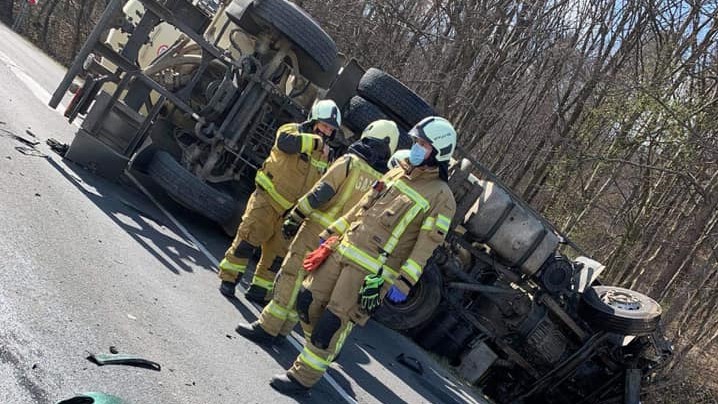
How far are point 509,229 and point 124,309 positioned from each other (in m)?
4.47

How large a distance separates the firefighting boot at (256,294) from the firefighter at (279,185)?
0.07 metres

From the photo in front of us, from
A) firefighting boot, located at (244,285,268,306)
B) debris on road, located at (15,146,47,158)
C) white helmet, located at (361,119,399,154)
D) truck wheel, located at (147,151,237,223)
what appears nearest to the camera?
white helmet, located at (361,119,399,154)

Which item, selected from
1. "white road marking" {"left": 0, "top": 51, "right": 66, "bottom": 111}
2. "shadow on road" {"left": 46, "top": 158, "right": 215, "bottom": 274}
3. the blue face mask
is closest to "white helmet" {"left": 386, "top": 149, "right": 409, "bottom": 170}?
the blue face mask

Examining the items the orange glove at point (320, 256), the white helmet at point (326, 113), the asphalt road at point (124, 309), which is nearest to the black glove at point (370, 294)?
the orange glove at point (320, 256)

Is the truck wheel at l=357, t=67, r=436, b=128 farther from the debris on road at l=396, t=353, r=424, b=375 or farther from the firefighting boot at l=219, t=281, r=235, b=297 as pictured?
the firefighting boot at l=219, t=281, r=235, b=297

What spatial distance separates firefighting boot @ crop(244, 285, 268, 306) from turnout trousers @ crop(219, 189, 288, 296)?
0.03 meters

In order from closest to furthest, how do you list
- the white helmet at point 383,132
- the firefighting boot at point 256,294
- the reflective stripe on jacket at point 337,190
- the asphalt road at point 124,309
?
the asphalt road at point 124,309 < the reflective stripe on jacket at point 337,190 < the white helmet at point 383,132 < the firefighting boot at point 256,294

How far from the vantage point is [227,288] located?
5.52 meters

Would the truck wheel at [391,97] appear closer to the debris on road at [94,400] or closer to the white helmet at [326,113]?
the white helmet at [326,113]

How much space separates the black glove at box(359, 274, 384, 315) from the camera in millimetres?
4012

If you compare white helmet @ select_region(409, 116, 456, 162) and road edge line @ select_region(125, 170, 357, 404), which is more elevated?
white helmet @ select_region(409, 116, 456, 162)

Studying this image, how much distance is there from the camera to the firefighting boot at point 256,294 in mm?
5645

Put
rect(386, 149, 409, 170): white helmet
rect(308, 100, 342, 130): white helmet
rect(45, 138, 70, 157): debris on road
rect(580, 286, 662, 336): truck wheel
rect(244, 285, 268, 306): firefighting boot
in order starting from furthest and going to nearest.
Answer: rect(580, 286, 662, 336): truck wheel, rect(45, 138, 70, 157): debris on road, rect(244, 285, 268, 306): firefighting boot, rect(308, 100, 342, 130): white helmet, rect(386, 149, 409, 170): white helmet

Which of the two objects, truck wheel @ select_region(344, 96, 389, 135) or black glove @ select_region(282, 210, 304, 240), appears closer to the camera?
black glove @ select_region(282, 210, 304, 240)
